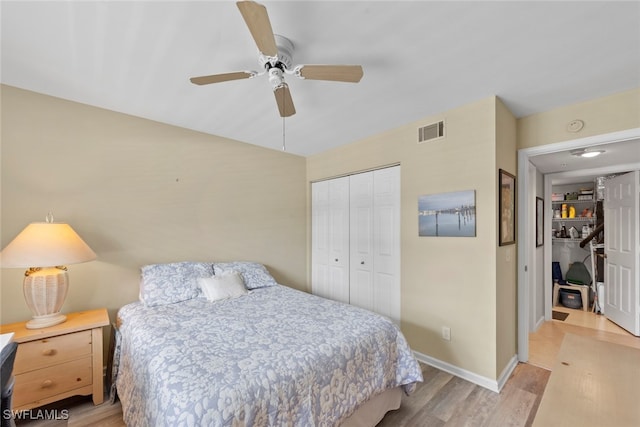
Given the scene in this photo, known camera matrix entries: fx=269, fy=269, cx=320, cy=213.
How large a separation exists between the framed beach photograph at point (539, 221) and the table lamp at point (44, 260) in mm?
4754

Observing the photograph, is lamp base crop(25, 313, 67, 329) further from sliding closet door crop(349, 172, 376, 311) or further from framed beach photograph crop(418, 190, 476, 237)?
framed beach photograph crop(418, 190, 476, 237)

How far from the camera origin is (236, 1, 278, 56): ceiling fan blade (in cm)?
106

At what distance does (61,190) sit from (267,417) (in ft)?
8.12

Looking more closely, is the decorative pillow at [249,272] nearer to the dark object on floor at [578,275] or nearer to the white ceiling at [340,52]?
the white ceiling at [340,52]

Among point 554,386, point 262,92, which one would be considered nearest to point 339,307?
point 554,386

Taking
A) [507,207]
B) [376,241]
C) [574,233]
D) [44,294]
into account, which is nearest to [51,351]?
[44,294]

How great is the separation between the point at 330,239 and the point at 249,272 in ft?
4.05

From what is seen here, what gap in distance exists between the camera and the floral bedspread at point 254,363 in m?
1.16

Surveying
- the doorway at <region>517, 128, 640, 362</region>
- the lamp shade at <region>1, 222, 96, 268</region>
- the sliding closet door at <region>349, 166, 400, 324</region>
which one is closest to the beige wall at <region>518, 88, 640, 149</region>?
the doorway at <region>517, 128, 640, 362</region>

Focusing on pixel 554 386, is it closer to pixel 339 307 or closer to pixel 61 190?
pixel 339 307

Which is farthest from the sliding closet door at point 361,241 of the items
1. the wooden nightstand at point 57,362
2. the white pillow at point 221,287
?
the wooden nightstand at point 57,362

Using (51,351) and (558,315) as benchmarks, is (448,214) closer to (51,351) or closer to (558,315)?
(558,315)

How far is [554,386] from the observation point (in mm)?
1068

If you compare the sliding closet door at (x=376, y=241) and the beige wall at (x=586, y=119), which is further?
the sliding closet door at (x=376, y=241)
